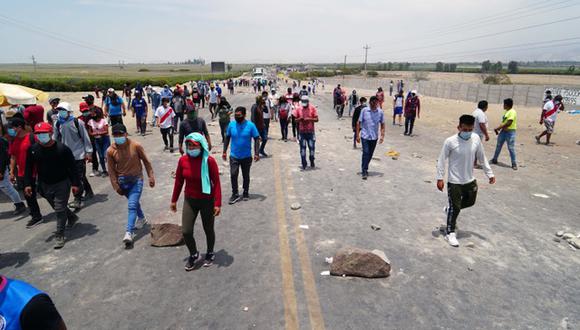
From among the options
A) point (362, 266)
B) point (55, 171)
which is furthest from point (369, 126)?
point (55, 171)

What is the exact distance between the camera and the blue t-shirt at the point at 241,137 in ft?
22.7

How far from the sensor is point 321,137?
1459 centimetres

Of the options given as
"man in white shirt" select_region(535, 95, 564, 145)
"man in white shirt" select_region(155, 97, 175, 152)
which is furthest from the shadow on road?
"man in white shirt" select_region(535, 95, 564, 145)

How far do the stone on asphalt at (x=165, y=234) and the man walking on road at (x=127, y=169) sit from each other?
33cm

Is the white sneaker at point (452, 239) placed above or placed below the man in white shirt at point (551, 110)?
below

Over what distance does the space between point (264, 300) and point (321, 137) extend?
36.6 feet

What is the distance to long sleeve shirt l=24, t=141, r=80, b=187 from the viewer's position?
203 inches

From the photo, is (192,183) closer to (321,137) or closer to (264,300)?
(264,300)

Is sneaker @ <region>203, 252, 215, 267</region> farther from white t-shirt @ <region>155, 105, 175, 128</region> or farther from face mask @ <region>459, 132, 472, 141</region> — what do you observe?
white t-shirt @ <region>155, 105, 175, 128</region>

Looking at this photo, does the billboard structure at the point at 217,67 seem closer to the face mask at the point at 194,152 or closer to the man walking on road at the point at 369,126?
the man walking on road at the point at 369,126

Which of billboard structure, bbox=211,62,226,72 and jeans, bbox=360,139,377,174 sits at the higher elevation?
billboard structure, bbox=211,62,226,72

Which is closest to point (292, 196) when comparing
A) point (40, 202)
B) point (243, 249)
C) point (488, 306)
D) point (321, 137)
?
point (243, 249)

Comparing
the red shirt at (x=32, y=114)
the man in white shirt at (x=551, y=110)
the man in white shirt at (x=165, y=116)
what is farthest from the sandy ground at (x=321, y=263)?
the man in white shirt at (x=551, y=110)

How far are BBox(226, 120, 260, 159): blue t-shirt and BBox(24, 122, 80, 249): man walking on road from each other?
Answer: 2733 mm
